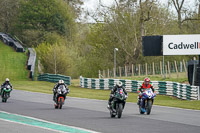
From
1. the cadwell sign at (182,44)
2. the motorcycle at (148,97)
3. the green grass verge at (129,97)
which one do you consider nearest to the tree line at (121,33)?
the green grass verge at (129,97)

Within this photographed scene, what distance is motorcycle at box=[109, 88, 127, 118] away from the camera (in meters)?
17.5

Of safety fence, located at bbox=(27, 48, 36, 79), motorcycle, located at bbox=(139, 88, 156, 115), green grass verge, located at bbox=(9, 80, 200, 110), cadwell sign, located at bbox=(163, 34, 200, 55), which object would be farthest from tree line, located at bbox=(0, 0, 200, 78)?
motorcycle, located at bbox=(139, 88, 156, 115)

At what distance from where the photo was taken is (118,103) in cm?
1766

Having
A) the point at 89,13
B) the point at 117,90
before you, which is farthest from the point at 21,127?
the point at 89,13

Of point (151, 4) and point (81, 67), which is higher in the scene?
point (151, 4)

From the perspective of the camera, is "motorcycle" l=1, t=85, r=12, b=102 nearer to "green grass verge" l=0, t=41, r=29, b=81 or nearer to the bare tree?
"green grass verge" l=0, t=41, r=29, b=81

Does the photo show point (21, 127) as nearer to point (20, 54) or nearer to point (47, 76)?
point (47, 76)

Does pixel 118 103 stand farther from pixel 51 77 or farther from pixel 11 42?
pixel 11 42

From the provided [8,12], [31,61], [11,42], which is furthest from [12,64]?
[8,12]

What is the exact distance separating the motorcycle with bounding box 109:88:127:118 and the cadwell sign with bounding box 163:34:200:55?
65.3 feet

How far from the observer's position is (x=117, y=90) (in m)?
17.8

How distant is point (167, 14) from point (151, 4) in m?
11.0

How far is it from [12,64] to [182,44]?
1474 inches

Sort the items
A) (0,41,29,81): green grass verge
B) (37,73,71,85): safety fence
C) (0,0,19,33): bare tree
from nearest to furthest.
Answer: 1. (37,73,71,85): safety fence
2. (0,41,29,81): green grass verge
3. (0,0,19,33): bare tree
